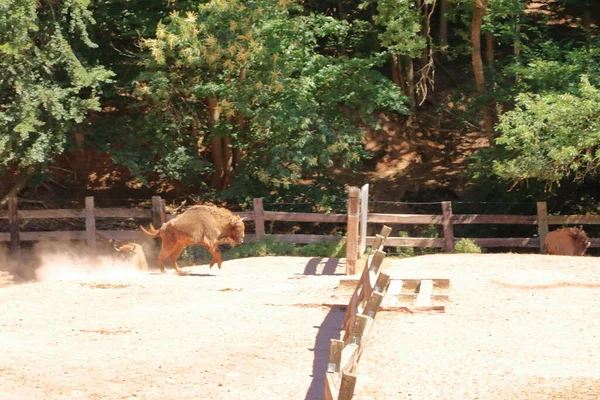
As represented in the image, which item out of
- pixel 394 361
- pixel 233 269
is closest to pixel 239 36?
pixel 233 269

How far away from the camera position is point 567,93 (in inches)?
673

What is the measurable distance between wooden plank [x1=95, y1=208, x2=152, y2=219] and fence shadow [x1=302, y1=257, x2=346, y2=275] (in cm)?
416

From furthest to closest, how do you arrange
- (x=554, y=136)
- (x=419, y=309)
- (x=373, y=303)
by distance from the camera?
(x=554, y=136) < (x=419, y=309) < (x=373, y=303)

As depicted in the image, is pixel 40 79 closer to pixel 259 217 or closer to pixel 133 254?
pixel 133 254

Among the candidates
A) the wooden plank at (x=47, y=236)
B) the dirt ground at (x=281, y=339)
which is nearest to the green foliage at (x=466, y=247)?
the dirt ground at (x=281, y=339)

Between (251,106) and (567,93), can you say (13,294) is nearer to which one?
(251,106)

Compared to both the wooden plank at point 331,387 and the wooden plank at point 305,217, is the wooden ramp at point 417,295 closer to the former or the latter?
the wooden plank at point 331,387

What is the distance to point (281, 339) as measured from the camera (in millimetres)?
9953

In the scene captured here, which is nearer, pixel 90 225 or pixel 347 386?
pixel 347 386

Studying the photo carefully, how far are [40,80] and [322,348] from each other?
10.8 m

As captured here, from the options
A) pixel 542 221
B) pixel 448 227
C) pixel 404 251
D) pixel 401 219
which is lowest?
pixel 404 251

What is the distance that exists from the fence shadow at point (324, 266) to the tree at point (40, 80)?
5651mm

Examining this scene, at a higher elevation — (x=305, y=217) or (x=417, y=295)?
(x=305, y=217)

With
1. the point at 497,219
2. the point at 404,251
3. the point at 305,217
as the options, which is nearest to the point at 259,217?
the point at 305,217
